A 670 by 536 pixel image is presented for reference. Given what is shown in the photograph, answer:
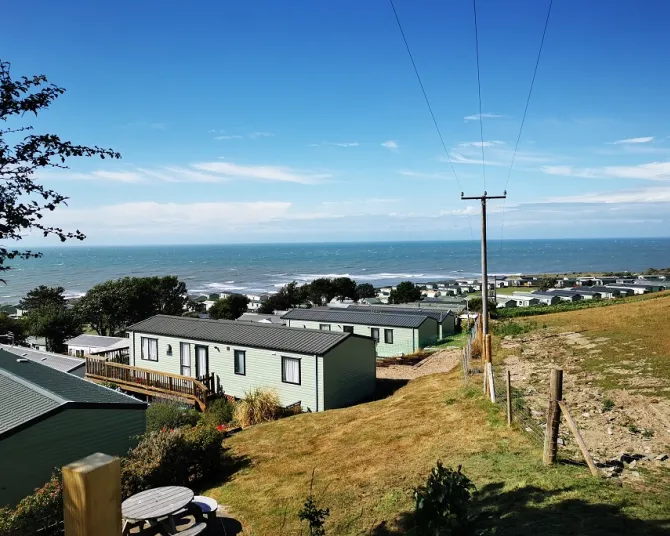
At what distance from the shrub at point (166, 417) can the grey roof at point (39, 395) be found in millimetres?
2130

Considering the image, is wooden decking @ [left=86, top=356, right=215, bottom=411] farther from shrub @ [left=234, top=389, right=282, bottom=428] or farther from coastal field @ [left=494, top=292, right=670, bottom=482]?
coastal field @ [left=494, top=292, right=670, bottom=482]

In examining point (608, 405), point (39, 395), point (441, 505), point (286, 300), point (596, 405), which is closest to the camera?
point (441, 505)

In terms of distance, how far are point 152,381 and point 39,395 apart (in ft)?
36.8

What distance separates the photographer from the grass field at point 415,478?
6.58 meters

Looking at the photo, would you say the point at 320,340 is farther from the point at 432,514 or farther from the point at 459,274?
the point at 459,274

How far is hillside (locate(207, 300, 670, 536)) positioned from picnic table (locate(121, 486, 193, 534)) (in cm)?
133

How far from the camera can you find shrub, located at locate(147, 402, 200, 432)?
1706cm

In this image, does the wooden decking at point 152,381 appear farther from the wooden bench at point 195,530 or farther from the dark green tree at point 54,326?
the dark green tree at point 54,326

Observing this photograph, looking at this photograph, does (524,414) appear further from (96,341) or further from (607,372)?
(96,341)

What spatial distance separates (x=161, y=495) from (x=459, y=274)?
497 feet

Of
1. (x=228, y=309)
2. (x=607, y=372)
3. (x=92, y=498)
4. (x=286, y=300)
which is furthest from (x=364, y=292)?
(x=92, y=498)

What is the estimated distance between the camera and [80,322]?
45.3 m

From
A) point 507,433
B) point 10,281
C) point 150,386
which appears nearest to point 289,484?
point 507,433

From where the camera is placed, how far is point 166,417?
→ 17.6 meters
